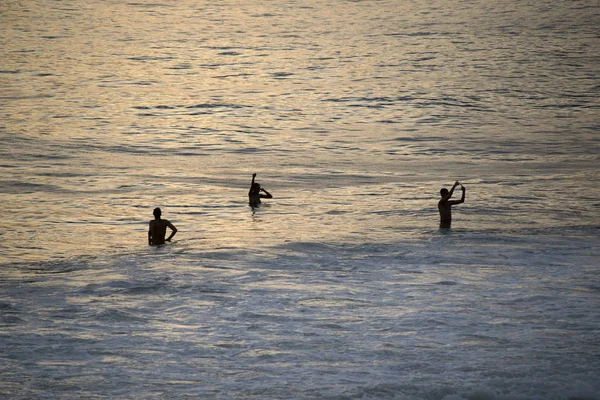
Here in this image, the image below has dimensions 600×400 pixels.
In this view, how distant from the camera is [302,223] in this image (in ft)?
71.7

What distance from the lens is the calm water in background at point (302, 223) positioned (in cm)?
1274

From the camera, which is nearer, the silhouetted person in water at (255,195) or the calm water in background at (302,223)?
the calm water in background at (302,223)

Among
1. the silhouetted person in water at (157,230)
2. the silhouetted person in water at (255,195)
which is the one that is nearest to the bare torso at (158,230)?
the silhouetted person in water at (157,230)

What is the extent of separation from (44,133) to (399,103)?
17.3 m

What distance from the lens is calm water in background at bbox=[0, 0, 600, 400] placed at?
12.7 metres

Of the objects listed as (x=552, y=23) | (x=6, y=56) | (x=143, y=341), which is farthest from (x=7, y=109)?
(x=552, y=23)

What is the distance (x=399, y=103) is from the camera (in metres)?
45.4

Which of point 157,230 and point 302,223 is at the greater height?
point 302,223

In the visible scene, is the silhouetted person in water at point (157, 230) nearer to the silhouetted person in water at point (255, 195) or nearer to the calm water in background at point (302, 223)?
the calm water in background at point (302, 223)

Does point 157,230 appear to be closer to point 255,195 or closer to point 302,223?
point 302,223

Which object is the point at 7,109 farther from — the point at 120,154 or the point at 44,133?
the point at 120,154

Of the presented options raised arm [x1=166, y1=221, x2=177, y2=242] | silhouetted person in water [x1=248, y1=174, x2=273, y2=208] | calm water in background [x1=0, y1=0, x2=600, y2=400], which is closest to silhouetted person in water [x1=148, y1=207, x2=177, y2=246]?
raised arm [x1=166, y1=221, x2=177, y2=242]

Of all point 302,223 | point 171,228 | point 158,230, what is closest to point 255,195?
point 302,223

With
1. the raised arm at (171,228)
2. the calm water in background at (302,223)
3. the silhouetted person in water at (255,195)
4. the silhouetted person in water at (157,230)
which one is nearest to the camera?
the calm water in background at (302,223)
